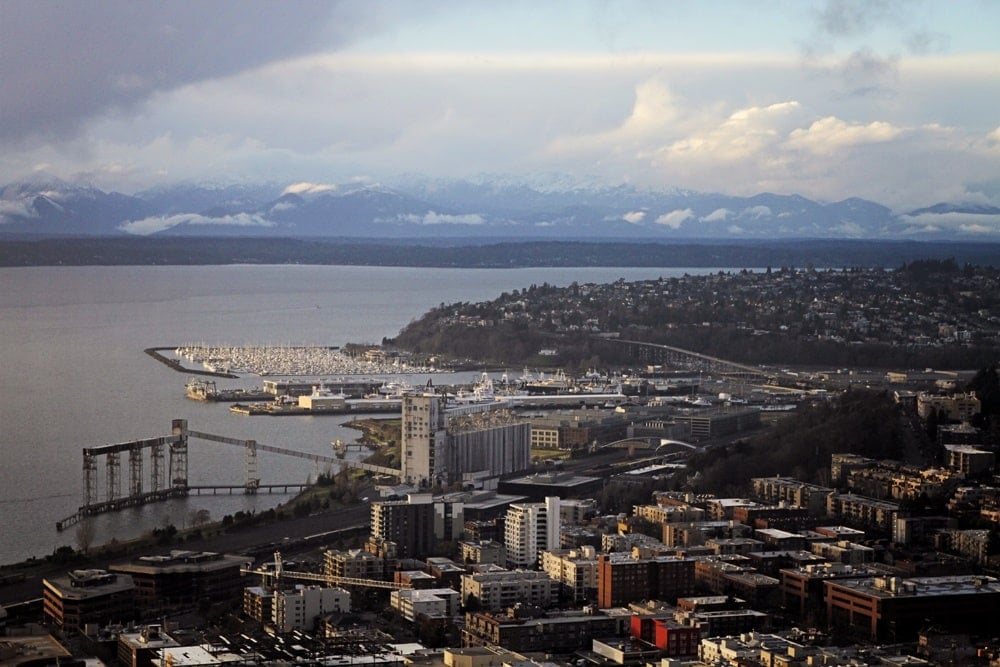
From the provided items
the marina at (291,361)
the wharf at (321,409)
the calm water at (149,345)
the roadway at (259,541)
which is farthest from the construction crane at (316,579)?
the marina at (291,361)

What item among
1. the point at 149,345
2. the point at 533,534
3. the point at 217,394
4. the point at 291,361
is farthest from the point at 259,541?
the point at 149,345

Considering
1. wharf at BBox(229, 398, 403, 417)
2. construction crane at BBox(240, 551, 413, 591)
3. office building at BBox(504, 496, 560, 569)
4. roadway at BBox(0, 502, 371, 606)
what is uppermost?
office building at BBox(504, 496, 560, 569)

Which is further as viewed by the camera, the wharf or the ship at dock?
the ship at dock

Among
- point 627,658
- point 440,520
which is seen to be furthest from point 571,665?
point 440,520

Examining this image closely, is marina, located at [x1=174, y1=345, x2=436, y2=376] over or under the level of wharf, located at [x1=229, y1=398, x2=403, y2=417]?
over

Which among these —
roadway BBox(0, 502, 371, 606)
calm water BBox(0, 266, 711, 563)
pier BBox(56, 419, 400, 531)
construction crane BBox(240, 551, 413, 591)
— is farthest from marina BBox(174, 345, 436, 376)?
construction crane BBox(240, 551, 413, 591)

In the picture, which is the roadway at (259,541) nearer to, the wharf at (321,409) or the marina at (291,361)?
the wharf at (321,409)

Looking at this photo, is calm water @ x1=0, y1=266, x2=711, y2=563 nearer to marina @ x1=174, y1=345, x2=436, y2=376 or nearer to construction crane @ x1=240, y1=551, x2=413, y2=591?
marina @ x1=174, y1=345, x2=436, y2=376
